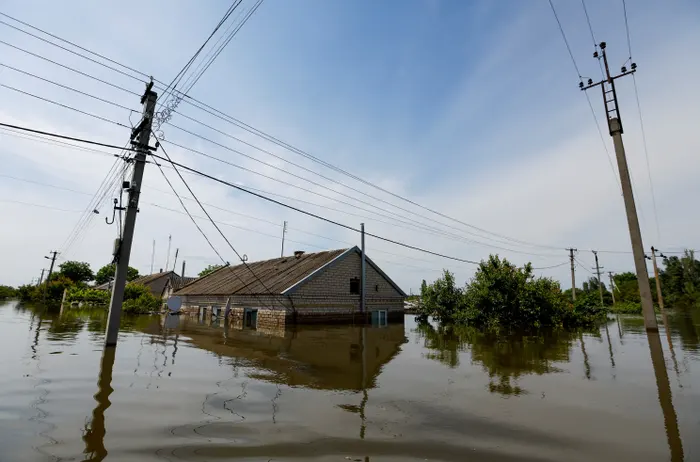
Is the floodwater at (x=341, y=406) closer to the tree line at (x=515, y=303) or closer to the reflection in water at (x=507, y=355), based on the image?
the reflection in water at (x=507, y=355)

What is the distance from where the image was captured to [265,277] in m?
27.4

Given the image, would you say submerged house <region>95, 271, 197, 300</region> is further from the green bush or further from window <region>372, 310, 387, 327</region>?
the green bush

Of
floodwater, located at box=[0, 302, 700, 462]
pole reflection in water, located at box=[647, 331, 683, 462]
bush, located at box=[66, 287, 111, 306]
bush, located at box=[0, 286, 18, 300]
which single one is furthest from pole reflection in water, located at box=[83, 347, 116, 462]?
bush, located at box=[0, 286, 18, 300]

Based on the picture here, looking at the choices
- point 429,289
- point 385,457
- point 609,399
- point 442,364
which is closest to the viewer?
point 385,457

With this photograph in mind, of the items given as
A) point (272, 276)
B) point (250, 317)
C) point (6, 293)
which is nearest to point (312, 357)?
point (250, 317)

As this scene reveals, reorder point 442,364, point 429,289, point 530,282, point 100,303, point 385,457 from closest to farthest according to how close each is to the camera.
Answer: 1. point 385,457
2. point 442,364
3. point 530,282
4. point 429,289
5. point 100,303

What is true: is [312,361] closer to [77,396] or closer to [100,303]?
[77,396]

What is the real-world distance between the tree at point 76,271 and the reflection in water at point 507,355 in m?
80.3

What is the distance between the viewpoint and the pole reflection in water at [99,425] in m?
3.87

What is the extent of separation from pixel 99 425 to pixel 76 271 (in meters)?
84.0

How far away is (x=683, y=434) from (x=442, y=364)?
5635 millimetres

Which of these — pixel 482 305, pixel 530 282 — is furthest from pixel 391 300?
pixel 530 282

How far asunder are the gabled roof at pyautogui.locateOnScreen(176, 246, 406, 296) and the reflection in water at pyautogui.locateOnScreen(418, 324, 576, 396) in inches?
436

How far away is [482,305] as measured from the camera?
21.8 metres
